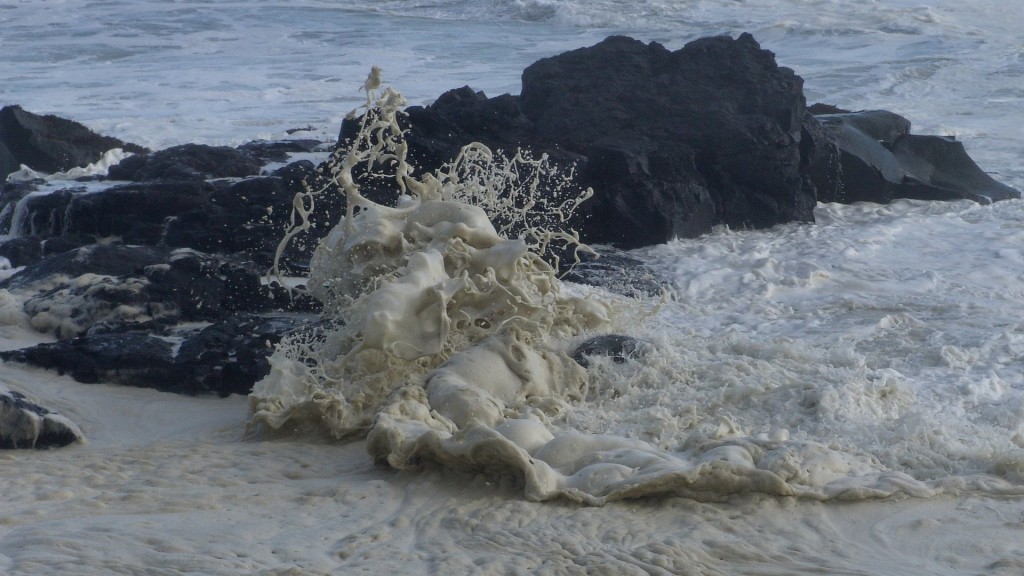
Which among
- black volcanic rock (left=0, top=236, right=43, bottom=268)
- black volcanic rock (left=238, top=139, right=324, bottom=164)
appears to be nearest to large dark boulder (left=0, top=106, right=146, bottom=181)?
black volcanic rock (left=238, top=139, right=324, bottom=164)

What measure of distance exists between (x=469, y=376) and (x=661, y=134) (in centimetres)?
457

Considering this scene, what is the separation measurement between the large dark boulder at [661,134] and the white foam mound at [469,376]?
1880mm

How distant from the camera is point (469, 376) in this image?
16.6 feet

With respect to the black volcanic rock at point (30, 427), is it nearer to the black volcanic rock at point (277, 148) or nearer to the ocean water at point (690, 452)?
the ocean water at point (690, 452)

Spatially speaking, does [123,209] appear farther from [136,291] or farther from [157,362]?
[157,362]

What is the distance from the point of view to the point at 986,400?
5289 mm

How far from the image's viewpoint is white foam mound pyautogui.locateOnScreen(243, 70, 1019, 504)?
389 centimetres

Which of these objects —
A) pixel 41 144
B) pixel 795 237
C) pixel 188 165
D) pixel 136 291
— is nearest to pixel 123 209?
pixel 188 165

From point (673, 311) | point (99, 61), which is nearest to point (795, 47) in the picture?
point (99, 61)

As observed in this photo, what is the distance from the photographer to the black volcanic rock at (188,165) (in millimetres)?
9057

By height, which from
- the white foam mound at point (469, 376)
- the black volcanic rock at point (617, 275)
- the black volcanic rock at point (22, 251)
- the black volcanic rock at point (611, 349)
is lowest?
the black volcanic rock at point (617, 275)

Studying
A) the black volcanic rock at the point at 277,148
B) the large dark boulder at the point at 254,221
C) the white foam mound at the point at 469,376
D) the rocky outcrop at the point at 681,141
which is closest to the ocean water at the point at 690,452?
the white foam mound at the point at 469,376

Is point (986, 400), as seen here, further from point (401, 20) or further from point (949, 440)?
point (401, 20)

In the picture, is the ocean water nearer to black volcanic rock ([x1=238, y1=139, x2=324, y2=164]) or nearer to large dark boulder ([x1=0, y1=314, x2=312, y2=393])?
large dark boulder ([x1=0, y1=314, x2=312, y2=393])
